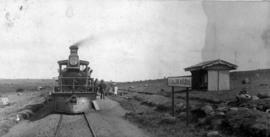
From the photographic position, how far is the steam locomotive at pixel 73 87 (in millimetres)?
17797

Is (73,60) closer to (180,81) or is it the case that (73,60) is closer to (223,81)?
(180,81)

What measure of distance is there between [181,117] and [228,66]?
13883 millimetres

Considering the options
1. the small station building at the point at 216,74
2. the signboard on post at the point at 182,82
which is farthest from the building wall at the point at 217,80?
the signboard on post at the point at 182,82

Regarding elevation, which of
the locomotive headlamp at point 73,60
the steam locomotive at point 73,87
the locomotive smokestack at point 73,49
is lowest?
the steam locomotive at point 73,87

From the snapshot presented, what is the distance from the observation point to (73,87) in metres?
18.1

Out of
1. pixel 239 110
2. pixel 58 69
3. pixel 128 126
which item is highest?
pixel 58 69

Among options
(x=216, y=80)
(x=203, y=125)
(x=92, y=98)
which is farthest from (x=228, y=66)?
(x=203, y=125)

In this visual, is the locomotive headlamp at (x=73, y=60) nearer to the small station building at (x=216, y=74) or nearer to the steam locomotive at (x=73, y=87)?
the steam locomotive at (x=73, y=87)

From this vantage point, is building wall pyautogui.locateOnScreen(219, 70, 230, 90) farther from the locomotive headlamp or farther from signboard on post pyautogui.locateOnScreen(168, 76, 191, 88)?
the locomotive headlamp

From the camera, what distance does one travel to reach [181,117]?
1484cm

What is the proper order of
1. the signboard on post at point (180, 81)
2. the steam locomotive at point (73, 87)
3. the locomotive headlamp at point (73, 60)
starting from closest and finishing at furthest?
1. the signboard on post at point (180, 81)
2. the steam locomotive at point (73, 87)
3. the locomotive headlamp at point (73, 60)

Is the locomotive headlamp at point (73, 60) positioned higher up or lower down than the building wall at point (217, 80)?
higher up

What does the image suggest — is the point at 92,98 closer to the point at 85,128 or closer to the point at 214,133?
the point at 85,128

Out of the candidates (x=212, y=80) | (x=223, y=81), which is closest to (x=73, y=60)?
(x=212, y=80)
